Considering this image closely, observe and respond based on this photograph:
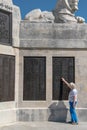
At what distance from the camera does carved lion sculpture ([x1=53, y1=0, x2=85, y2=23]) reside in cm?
A: 1514

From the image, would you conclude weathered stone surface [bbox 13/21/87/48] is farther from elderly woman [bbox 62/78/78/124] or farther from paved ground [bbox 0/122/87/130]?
paved ground [bbox 0/122/87/130]

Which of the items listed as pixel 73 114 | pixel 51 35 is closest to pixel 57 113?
pixel 73 114

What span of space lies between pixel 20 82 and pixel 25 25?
2492 millimetres

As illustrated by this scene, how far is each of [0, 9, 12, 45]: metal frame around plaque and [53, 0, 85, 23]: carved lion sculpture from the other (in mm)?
2389

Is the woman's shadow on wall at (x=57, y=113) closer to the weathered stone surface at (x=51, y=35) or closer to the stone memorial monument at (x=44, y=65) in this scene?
the stone memorial monument at (x=44, y=65)

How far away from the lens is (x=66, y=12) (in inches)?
598

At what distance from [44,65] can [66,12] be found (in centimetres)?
266

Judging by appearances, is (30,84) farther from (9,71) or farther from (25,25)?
(25,25)

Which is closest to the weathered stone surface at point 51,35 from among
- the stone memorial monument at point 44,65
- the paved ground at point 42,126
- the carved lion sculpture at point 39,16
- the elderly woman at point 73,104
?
the stone memorial monument at point 44,65

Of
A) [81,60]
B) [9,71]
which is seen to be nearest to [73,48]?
[81,60]

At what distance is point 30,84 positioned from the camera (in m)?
14.5

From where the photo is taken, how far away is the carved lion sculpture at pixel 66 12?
15141 mm

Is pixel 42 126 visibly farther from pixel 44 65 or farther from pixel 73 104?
pixel 44 65

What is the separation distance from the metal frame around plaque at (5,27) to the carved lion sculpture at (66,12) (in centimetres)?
239
